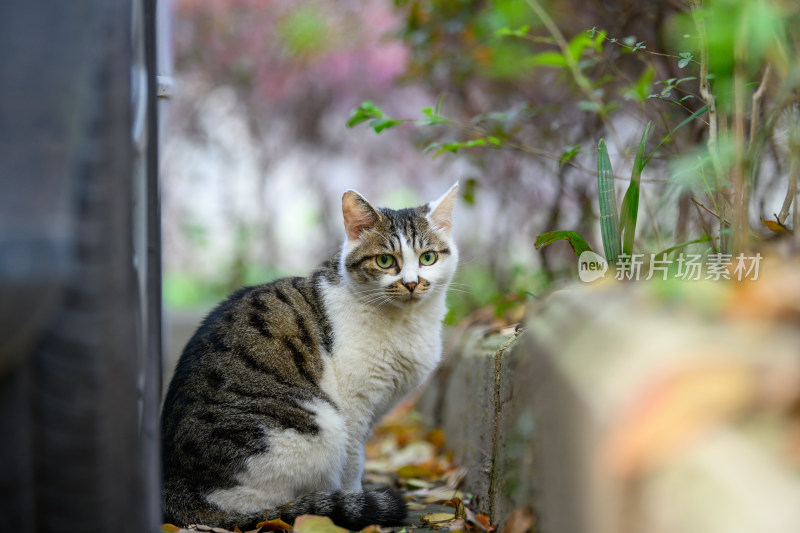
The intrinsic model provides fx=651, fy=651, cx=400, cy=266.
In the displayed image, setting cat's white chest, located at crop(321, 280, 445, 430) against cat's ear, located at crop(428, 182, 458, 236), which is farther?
cat's ear, located at crop(428, 182, 458, 236)

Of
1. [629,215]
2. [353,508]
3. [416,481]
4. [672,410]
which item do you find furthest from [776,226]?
[416,481]

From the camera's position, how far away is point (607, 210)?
1.70 m

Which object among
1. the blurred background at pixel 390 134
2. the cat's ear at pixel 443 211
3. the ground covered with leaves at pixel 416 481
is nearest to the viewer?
the ground covered with leaves at pixel 416 481

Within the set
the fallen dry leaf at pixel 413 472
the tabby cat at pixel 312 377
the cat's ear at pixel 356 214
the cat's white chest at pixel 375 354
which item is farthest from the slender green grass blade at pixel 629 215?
the fallen dry leaf at pixel 413 472

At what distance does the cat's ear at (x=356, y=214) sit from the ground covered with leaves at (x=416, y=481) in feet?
3.27

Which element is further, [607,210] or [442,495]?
[442,495]

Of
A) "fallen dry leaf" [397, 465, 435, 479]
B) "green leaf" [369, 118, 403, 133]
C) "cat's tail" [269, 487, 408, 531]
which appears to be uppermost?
"green leaf" [369, 118, 403, 133]

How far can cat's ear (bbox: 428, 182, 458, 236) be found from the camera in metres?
2.52

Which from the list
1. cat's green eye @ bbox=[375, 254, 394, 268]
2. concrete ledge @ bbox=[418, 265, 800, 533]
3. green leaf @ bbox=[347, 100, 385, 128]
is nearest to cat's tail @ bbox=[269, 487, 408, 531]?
concrete ledge @ bbox=[418, 265, 800, 533]

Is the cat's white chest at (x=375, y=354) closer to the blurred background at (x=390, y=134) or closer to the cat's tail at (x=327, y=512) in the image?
the cat's tail at (x=327, y=512)

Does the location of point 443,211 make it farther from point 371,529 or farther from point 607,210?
Answer: point 371,529

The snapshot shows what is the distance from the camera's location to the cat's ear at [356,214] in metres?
2.44

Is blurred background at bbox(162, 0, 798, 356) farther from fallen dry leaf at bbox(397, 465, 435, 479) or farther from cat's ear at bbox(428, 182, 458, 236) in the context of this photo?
fallen dry leaf at bbox(397, 465, 435, 479)

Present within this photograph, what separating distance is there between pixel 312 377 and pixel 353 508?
0.48 meters
